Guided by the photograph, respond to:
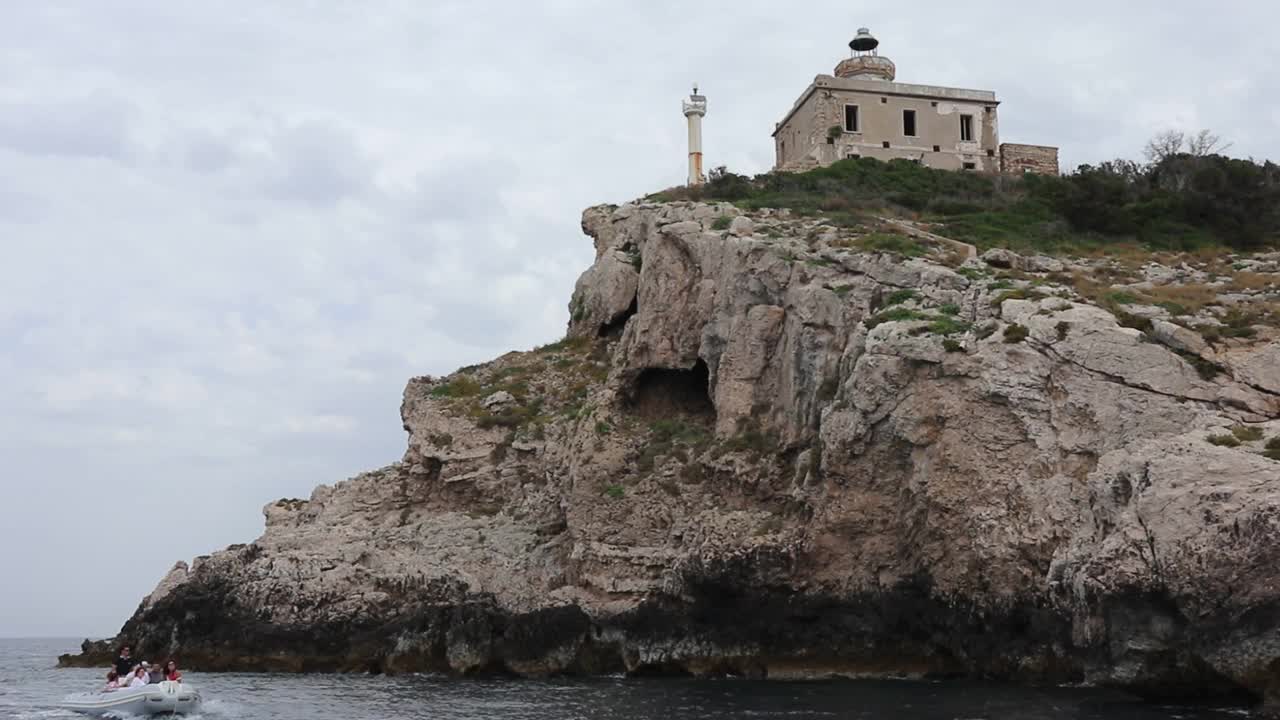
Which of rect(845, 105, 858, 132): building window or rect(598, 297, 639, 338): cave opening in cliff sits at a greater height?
rect(845, 105, 858, 132): building window

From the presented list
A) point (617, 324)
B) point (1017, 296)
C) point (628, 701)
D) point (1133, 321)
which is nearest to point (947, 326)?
point (1017, 296)

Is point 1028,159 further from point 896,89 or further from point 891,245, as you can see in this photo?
point 891,245

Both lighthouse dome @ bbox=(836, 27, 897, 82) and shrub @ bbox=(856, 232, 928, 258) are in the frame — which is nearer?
shrub @ bbox=(856, 232, 928, 258)

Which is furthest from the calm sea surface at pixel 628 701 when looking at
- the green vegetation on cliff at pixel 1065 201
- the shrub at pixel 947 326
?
the green vegetation on cliff at pixel 1065 201

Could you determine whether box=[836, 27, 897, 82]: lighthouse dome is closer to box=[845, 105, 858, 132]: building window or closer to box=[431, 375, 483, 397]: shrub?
box=[845, 105, 858, 132]: building window

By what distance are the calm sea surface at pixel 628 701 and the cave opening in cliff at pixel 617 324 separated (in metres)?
16.4

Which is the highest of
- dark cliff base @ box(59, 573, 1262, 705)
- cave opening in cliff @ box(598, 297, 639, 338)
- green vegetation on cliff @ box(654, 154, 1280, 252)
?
green vegetation on cliff @ box(654, 154, 1280, 252)

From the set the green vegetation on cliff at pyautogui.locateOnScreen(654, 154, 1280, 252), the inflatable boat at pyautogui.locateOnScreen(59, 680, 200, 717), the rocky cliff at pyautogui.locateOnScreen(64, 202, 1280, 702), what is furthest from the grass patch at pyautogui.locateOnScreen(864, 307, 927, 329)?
the inflatable boat at pyautogui.locateOnScreen(59, 680, 200, 717)

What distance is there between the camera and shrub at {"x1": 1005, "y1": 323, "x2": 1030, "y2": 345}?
2978 centimetres

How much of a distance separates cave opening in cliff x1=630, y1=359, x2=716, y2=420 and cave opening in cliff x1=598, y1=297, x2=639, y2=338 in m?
4.87

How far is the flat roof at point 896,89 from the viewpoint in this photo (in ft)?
185

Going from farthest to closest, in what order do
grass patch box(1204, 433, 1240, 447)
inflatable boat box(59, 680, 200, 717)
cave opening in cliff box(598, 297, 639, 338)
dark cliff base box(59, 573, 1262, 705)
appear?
1. cave opening in cliff box(598, 297, 639, 338)
2. inflatable boat box(59, 680, 200, 717)
3. dark cliff base box(59, 573, 1262, 705)
4. grass patch box(1204, 433, 1240, 447)

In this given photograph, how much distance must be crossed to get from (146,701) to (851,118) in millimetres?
40863

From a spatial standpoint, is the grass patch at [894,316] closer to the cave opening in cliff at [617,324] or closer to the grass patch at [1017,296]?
the grass patch at [1017,296]
